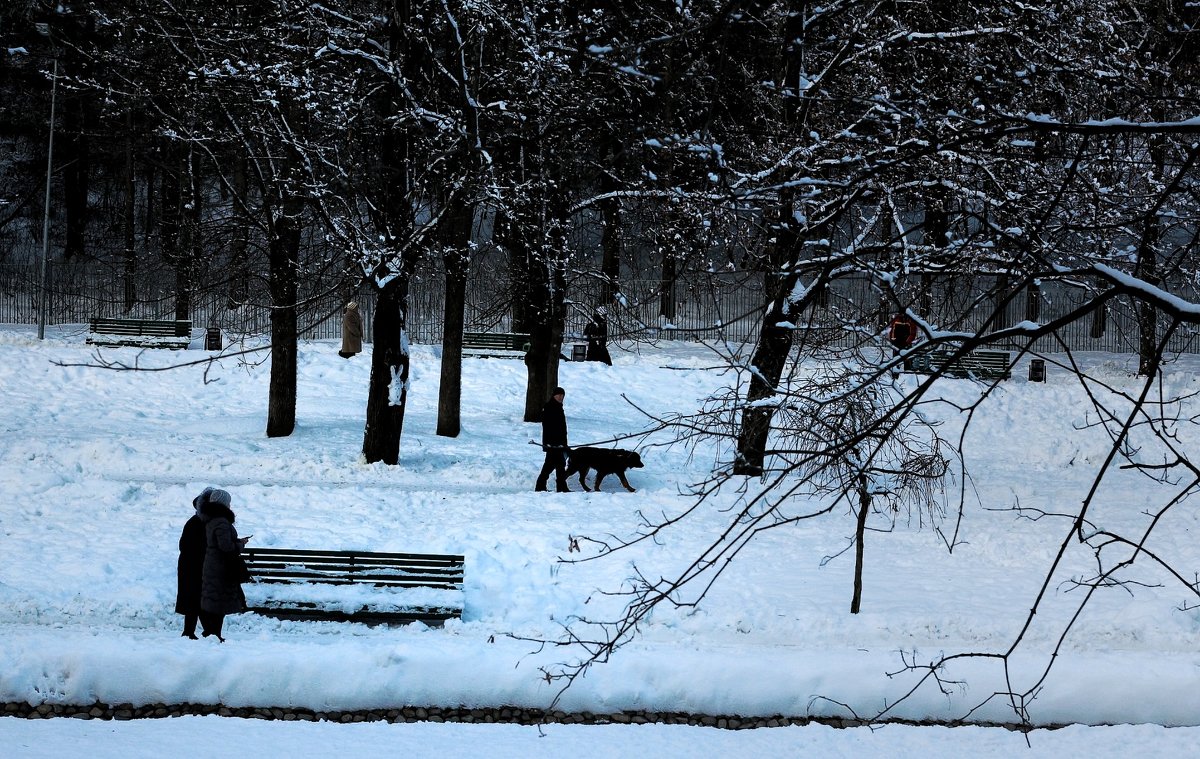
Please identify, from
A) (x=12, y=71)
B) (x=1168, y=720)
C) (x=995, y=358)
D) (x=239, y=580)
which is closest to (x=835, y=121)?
(x=1168, y=720)

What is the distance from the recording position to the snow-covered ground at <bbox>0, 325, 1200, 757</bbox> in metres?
8.41

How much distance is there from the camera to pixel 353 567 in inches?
430

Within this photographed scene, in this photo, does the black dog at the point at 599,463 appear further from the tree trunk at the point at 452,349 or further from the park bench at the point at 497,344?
the park bench at the point at 497,344

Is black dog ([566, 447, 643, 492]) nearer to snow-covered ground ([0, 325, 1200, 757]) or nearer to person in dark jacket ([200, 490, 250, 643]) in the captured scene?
snow-covered ground ([0, 325, 1200, 757])

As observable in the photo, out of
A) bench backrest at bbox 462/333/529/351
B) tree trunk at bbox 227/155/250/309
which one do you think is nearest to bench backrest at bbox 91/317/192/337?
bench backrest at bbox 462/333/529/351

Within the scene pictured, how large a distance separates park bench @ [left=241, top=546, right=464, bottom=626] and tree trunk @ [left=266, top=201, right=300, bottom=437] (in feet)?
26.1

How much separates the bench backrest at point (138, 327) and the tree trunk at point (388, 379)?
14.4m

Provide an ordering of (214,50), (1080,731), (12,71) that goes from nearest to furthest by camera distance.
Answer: (1080,731)
(214,50)
(12,71)

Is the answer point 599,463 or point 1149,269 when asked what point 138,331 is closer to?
point 599,463

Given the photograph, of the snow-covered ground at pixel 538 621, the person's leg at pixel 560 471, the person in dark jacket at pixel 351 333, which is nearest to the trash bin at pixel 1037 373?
the snow-covered ground at pixel 538 621

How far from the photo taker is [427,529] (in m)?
13.1

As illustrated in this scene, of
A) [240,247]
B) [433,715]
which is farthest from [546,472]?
[433,715]

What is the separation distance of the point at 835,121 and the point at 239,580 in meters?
8.81

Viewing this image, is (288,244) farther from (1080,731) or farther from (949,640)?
(1080,731)
